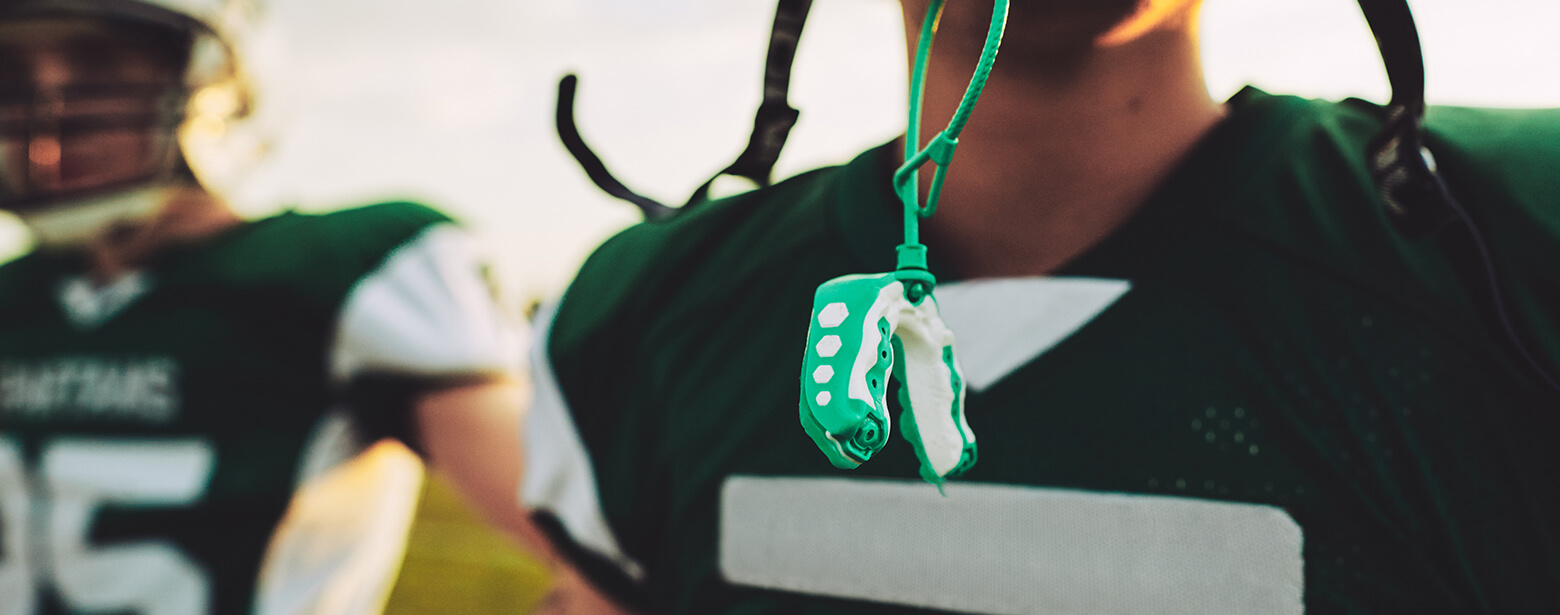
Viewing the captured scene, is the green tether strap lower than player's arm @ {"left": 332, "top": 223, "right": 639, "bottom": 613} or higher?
higher

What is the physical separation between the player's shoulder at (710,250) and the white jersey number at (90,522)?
2.67 feet

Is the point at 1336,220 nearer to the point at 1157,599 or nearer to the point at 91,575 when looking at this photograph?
the point at 1157,599

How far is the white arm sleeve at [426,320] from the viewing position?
1.45 meters

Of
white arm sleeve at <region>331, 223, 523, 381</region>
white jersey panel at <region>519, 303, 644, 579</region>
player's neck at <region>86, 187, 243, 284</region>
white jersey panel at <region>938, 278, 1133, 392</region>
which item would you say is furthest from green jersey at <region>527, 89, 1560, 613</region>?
player's neck at <region>86, 187, 243, 284</region>

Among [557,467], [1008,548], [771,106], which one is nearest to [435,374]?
[557,467]

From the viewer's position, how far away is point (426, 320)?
148cm

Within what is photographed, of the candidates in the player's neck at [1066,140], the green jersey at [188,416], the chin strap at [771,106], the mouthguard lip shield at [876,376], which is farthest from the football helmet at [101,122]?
the mouthguard lip shield at [876,376]

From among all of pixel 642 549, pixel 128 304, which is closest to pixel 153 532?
pixel 128 304

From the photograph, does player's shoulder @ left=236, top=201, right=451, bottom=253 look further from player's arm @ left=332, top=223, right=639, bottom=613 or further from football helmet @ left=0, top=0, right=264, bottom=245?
football helmet @ left=0, top=0, right=264, bottom=245

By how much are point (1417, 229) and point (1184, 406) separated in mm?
175

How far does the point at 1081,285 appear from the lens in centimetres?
70

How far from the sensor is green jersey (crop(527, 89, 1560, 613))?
59 centimetres

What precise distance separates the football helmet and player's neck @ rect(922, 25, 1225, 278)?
57.7 inches

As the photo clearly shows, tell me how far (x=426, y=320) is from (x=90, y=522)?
1.89ft
